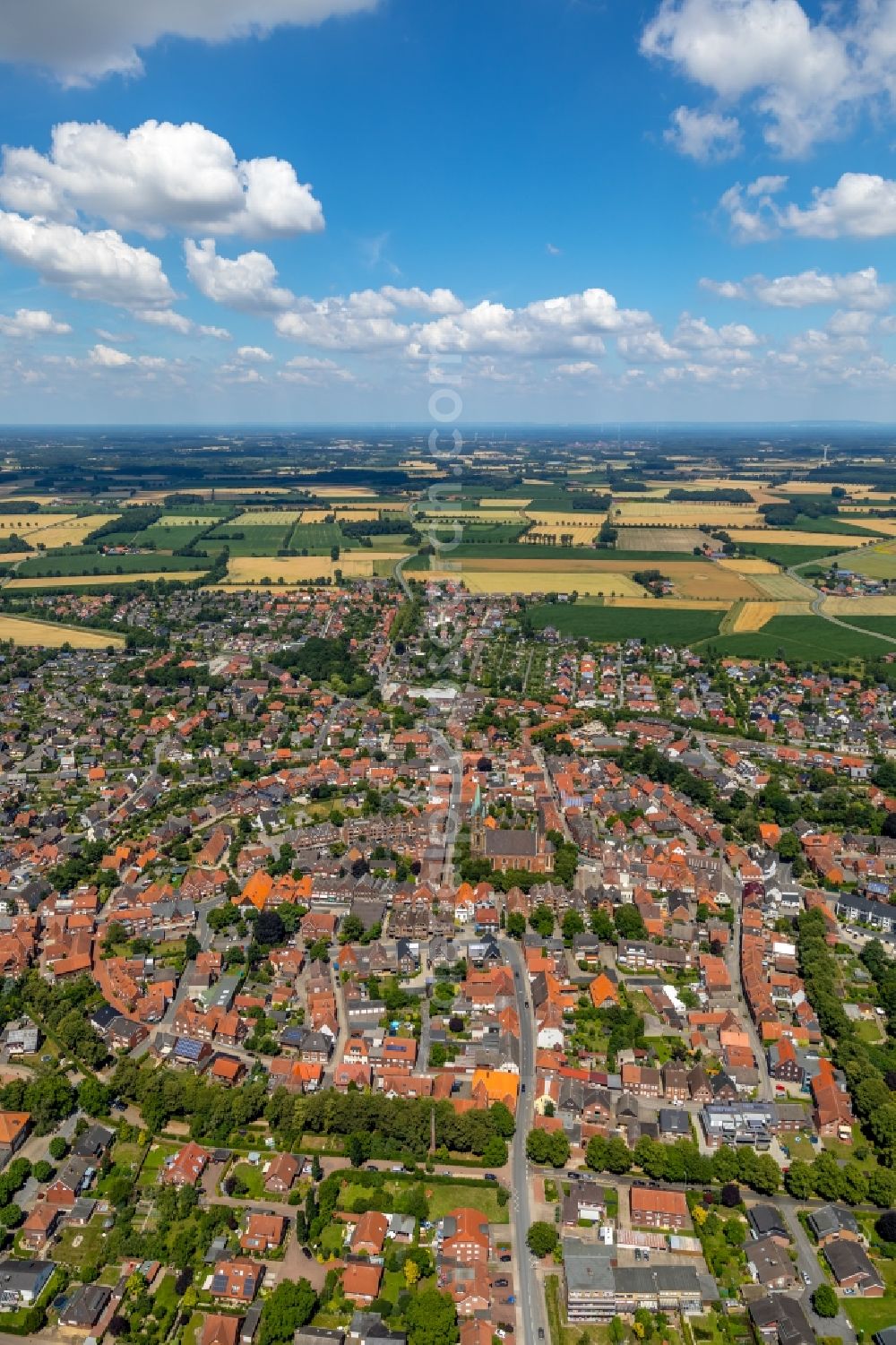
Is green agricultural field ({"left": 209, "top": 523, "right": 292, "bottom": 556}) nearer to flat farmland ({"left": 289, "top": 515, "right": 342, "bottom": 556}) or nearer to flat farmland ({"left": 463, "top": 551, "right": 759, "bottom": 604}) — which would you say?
flat farmland ({"left": 289, "top": 515, "right": 342, "bottom": 556})

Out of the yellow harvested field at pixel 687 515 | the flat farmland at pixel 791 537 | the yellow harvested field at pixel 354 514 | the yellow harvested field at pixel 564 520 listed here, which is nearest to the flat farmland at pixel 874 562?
the flat farmland at pixel 791 537

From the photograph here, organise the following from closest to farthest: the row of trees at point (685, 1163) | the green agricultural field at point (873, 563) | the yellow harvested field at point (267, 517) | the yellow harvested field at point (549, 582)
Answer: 1. the row of trees at point (685, 1163)
2. the yellow harvested field at point (549, 582)
3. the green agricultural field at point (873, 563)
4. the yellow harvested field at point (267, 517)

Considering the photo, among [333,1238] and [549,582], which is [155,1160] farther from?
[549,582]

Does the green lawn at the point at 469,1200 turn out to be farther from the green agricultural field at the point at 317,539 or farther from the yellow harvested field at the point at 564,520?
the yellow harvested field at the point at 564,520

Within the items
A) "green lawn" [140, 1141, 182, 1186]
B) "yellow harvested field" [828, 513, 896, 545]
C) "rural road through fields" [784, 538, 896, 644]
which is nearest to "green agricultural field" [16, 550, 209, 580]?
"rural road through fields" [784, 538, 896, 644]

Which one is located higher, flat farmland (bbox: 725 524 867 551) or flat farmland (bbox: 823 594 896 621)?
flat farmland (bbox: 725 524 867 551)

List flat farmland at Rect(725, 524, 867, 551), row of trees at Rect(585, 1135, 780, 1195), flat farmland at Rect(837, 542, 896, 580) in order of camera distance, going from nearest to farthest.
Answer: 1. row of trees at Rect(585, 1135, 780, 1195)
2. flat farmland at Rect(837, 542, 896, 580)
3. flat farmland at Rect(725, 524, 867, 551)
